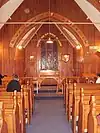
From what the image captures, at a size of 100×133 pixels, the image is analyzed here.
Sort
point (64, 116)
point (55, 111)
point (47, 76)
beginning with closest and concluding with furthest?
point (64, 116) < point (55, 111) < point (47, 76)

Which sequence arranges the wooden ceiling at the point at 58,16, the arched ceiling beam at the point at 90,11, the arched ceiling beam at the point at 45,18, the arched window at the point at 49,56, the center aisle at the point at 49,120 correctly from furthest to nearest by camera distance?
the arched window at the point at 49,56 < the arched ceiling beam at the point at 45,18 < the wooden ceiling at the point at 58,16 < the arched ceiling beam at the point at 90,11 < the center aisle at the point at 49,120

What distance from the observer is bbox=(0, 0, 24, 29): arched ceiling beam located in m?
13.6

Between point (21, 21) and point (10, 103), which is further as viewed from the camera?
point (21, 21)

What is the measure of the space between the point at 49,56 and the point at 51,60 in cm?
28

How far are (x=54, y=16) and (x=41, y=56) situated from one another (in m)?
4.80

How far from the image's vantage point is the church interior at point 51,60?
7.97 metres

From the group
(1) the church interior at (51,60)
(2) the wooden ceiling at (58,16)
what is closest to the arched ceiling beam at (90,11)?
(1) the church interior at (51,60)

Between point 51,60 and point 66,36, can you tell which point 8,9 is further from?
point 51,60

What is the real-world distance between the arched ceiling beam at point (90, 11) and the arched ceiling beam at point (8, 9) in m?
2.60

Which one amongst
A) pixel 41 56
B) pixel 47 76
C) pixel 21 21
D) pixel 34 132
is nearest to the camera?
pixel 34 132

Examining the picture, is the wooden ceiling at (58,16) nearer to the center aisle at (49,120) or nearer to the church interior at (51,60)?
the church interior at (51,60)

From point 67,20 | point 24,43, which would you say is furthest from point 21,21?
point 24,43

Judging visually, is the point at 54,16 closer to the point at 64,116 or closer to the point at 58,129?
the point at 64,116

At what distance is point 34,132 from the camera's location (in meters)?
7.60
